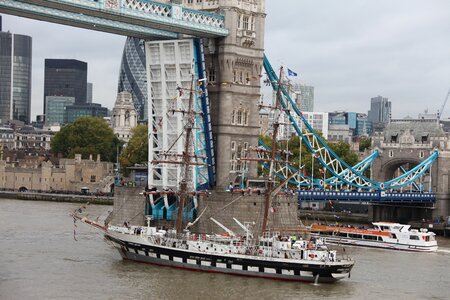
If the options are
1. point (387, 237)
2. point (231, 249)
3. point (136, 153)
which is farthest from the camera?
point (136, 153)

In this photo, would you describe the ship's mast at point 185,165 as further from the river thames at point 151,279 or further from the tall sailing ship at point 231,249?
the river thames at point 151,279

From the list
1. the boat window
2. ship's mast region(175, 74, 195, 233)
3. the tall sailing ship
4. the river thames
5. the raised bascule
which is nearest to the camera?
the river thames

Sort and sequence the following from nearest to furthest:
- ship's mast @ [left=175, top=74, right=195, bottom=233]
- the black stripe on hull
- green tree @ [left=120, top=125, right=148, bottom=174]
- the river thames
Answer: the river thames < the black stripe on hull < ship's mast @ [left=175, top=74, right=195, bottom=233] < green tree @ [left=120, top=125, right=148, bottom=174]

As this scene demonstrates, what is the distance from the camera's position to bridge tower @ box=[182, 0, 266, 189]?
7094 centimetres

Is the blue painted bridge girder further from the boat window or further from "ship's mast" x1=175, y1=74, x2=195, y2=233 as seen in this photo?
the boat window

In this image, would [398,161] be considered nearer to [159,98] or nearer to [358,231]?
[358,231]

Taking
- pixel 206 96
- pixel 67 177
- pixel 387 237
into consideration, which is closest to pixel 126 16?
pixel 206 96

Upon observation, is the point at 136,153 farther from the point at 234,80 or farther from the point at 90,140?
the point at 234,80

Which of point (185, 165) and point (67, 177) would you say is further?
point (67, 177)

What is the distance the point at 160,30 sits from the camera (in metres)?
67.3

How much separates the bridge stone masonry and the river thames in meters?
27.8

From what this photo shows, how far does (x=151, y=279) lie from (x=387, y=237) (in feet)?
88.8

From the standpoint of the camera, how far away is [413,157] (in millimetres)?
104250

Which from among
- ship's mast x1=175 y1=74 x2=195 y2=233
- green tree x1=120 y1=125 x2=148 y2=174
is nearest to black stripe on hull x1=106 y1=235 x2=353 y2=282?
ship's mast x1=175 y1=74 x2=195 y2=233
